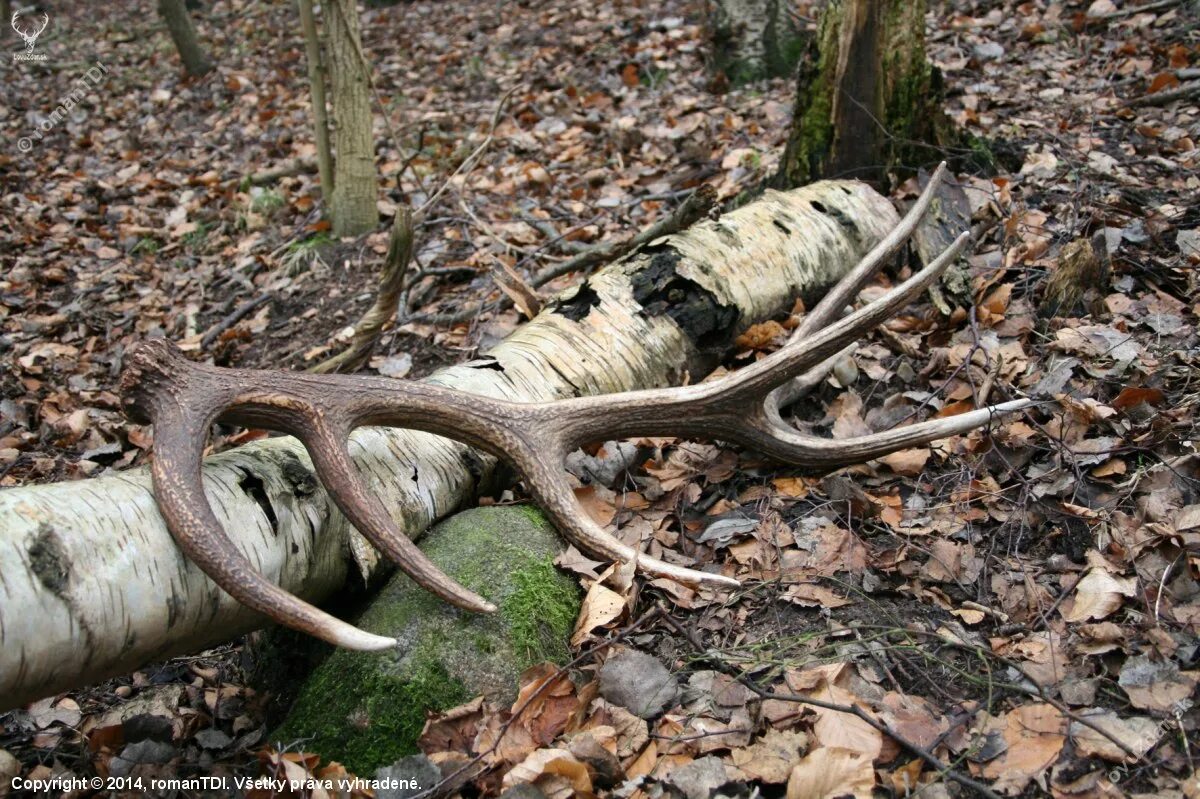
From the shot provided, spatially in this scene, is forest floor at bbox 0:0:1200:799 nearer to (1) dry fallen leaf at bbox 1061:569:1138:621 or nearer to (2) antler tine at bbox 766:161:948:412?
(1) dry fallen leaf at bbox 1061:569:1138:621

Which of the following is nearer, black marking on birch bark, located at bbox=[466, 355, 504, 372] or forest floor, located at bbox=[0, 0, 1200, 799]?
forest floor, located at bbox=[0, 0, 1200, 799]

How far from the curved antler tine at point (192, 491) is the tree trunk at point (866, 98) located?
3.50m

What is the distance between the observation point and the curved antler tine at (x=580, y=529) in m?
2.81

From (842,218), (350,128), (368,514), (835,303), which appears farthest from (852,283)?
(350,128)

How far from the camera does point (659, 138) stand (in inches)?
254

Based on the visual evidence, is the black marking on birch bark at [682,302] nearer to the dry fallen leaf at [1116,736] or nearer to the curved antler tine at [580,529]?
the curved antler tine at [580,529]

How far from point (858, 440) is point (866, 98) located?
7.54ft

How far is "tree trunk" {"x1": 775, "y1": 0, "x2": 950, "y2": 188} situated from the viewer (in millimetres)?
4520

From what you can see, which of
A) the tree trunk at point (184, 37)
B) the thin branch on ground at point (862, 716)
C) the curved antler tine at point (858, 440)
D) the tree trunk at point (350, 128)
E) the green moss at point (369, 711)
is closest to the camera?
the thin branch on ground at point (862, 716)

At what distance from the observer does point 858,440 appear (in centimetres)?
322

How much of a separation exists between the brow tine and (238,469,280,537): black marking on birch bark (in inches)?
8.9

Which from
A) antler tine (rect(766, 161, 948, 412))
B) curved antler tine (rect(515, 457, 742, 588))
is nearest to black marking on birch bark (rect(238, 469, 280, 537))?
curved antler tine (rect(515, 457, 742, 588))

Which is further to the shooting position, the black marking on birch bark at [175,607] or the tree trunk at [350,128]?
the tree trunk at [350,128]

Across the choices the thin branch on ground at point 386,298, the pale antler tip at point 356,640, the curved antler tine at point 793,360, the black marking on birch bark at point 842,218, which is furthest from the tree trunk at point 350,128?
the pale antler tip at point 356,640
